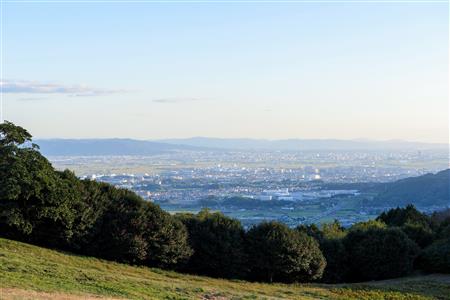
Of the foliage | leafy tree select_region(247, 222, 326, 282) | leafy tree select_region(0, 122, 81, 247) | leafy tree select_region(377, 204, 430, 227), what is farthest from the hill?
leafy tree select_region(0, 122, 81, 247)

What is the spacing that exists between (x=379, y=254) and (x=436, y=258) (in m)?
5.10

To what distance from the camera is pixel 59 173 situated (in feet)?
131

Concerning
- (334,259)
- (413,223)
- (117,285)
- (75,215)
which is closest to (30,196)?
(75,215)

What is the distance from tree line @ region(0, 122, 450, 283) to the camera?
36.0m

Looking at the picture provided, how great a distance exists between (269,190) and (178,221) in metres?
125

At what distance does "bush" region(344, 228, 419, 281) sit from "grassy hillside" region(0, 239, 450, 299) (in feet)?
13.5

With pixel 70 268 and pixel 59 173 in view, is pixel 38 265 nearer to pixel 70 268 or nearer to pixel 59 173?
pixel 70 268

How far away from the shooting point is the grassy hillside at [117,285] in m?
22.3

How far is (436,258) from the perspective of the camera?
156 feet

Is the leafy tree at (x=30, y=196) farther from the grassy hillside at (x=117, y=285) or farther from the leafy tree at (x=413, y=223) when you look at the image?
the leafy tree at (x=413, y=223)

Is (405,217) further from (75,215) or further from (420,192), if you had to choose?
(420,192)

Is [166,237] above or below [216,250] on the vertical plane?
above

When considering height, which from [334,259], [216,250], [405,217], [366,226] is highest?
[216,250]

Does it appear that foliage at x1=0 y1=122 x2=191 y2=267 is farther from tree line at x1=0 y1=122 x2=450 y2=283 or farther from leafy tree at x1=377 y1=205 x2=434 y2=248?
leafy tree at x1=377 y1=205 x2=434 y2=248
